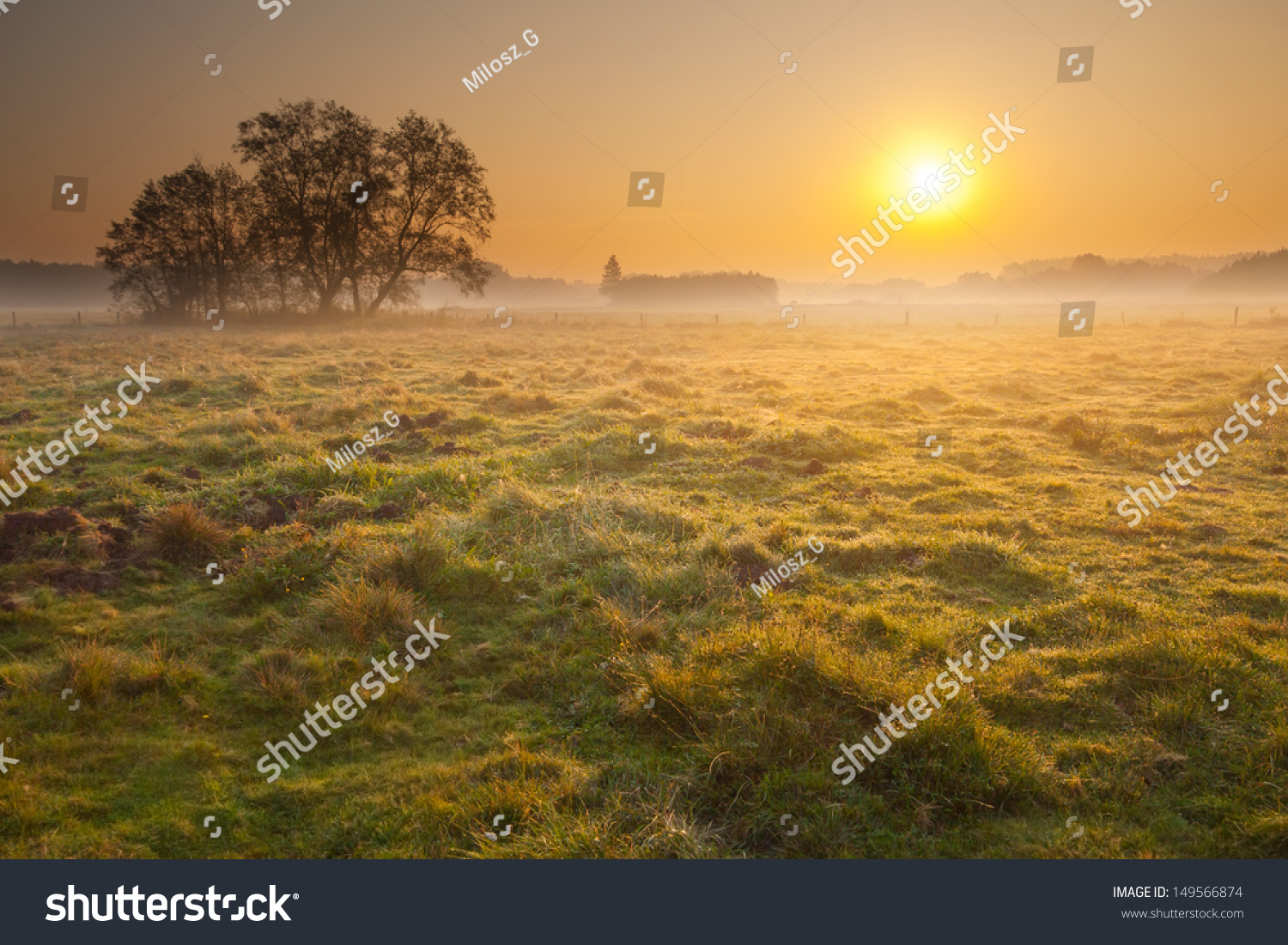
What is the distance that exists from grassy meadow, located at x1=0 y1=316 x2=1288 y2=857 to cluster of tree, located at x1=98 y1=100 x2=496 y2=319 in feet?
119

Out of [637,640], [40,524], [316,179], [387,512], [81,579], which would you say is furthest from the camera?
[316,179]

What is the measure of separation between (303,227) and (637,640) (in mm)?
51657

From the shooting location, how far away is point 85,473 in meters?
11.6

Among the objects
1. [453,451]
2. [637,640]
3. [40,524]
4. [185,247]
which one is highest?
[185,247]

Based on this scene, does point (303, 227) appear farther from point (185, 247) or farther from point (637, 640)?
point (637, 640)

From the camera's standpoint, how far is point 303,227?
48469 millimetres

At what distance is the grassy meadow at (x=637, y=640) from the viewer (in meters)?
4.47

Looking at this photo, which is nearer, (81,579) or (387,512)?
(81,579)

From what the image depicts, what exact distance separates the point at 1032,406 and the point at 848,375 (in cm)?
755

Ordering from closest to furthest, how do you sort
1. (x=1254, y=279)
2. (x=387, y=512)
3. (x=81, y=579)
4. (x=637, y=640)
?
1. (x=637, y=640)
2. (x=81, y=579)
3. (x=387, y=512)
4. (x=1254, y=279)

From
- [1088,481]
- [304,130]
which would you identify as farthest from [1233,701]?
[304,130]

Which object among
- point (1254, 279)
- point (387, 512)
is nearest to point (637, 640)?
point (387, 512)

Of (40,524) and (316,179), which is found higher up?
(316,179)

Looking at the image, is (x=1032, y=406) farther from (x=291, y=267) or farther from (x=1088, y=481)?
(x=291, y=267)
